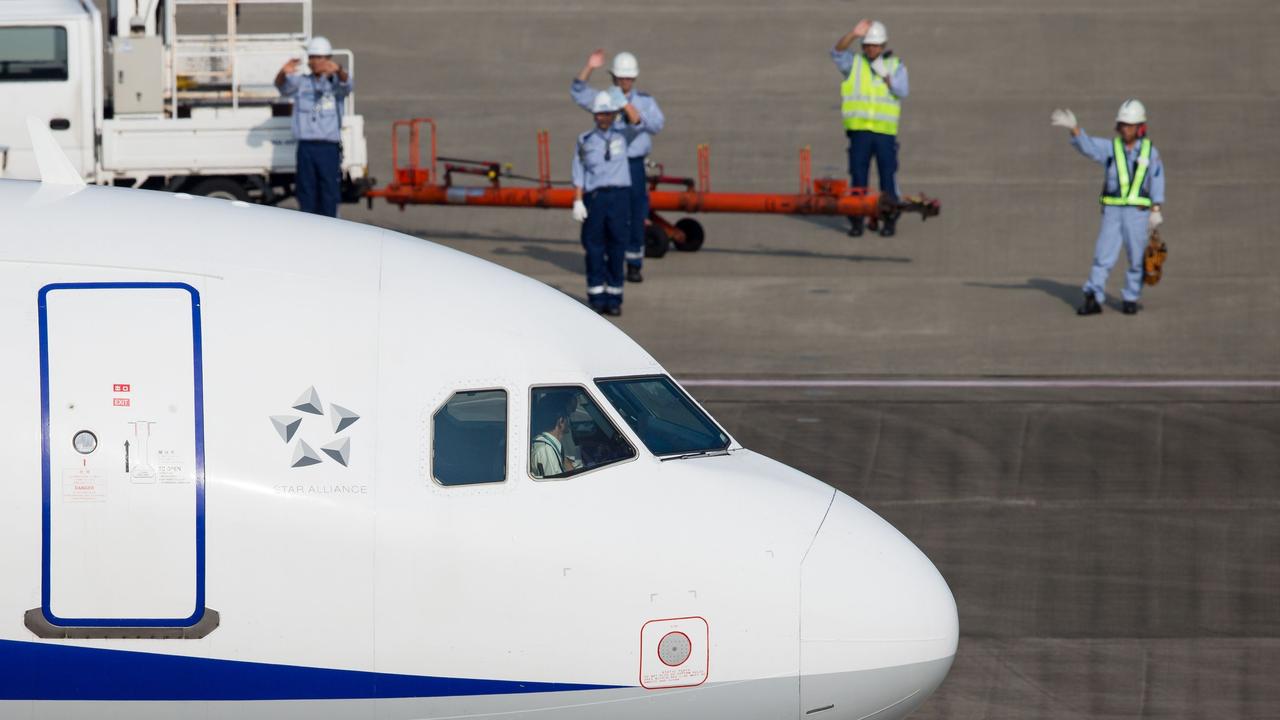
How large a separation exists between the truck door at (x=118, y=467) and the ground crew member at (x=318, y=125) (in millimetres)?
14264

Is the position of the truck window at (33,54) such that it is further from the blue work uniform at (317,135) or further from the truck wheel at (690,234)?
the truck wheel at (690,234)

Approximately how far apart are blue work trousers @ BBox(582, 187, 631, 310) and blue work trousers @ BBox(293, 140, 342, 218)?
3.62 m

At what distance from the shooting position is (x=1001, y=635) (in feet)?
38.5

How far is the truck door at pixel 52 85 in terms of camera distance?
73.4ft

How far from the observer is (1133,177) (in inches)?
796

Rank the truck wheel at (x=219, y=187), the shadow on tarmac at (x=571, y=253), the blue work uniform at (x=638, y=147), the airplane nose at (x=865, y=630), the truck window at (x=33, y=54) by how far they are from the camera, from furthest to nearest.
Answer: the shadow on tarmac at (x=571, y=253) → the truck wheel at (x=219, y=187) → the truck window at (x=33, y=54) → the blue work uniform at (x=638, y=147) → the airplane nose at (x=865, y=630)

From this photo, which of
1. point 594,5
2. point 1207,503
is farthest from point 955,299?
point 594,5

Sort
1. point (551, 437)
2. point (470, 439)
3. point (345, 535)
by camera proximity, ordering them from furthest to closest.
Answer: point (551, 437), point (470, 439), point (345, 535)

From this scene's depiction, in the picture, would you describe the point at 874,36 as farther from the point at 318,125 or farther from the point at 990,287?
the point at 318,125

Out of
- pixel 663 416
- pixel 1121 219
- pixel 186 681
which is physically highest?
pixel 1121 219

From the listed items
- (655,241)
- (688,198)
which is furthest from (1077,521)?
(655,241)

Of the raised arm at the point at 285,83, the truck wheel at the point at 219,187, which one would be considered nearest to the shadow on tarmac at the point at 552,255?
the truck wheel at the point at 219,187

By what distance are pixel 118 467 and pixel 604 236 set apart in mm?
12950

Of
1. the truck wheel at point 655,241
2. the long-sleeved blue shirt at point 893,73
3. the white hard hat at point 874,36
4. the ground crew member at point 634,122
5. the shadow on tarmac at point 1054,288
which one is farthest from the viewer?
the white hard hat at point 874,36
